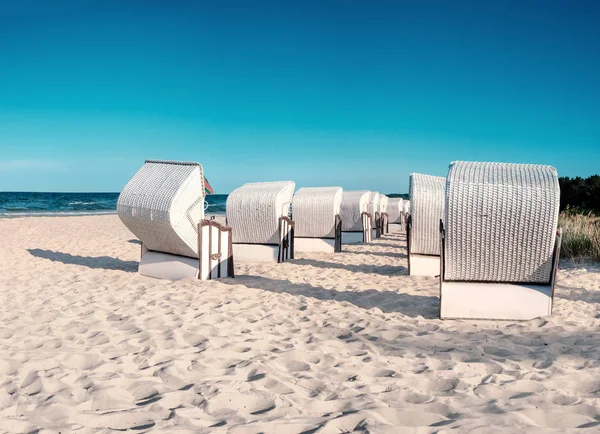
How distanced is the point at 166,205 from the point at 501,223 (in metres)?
4.20

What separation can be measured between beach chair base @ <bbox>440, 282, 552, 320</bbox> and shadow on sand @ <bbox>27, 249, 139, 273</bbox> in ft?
17.1

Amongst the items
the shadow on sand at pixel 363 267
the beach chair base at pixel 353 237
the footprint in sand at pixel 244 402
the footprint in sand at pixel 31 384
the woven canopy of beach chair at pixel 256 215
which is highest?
the woven canopy of beach chair at pixel 256 215

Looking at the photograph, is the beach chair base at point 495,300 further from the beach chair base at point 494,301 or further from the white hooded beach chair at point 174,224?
the white hooded beach chair at point 174,224

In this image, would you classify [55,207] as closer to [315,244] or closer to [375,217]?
[375,217]

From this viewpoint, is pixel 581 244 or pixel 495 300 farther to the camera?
pixel 581 244

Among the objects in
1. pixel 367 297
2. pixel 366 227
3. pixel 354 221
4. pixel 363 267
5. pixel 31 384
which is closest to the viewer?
pixel 31 384

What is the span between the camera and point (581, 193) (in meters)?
25.8

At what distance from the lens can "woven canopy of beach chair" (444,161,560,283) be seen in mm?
4785

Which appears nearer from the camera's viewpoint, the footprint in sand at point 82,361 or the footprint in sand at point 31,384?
the footprint in sand at point 31,384

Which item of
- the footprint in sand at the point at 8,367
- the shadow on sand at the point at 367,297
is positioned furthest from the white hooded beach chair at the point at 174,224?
the footprint in sand at the point at 8,367

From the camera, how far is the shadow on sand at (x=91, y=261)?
8.67 metres

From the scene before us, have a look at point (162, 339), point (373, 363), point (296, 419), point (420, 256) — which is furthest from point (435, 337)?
point (420, 256)

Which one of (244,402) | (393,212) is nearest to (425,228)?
(244,402)

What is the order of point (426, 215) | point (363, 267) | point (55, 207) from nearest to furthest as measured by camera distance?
1. point (426, 215)
2. point (363, 267)
3. point (55, 207)
